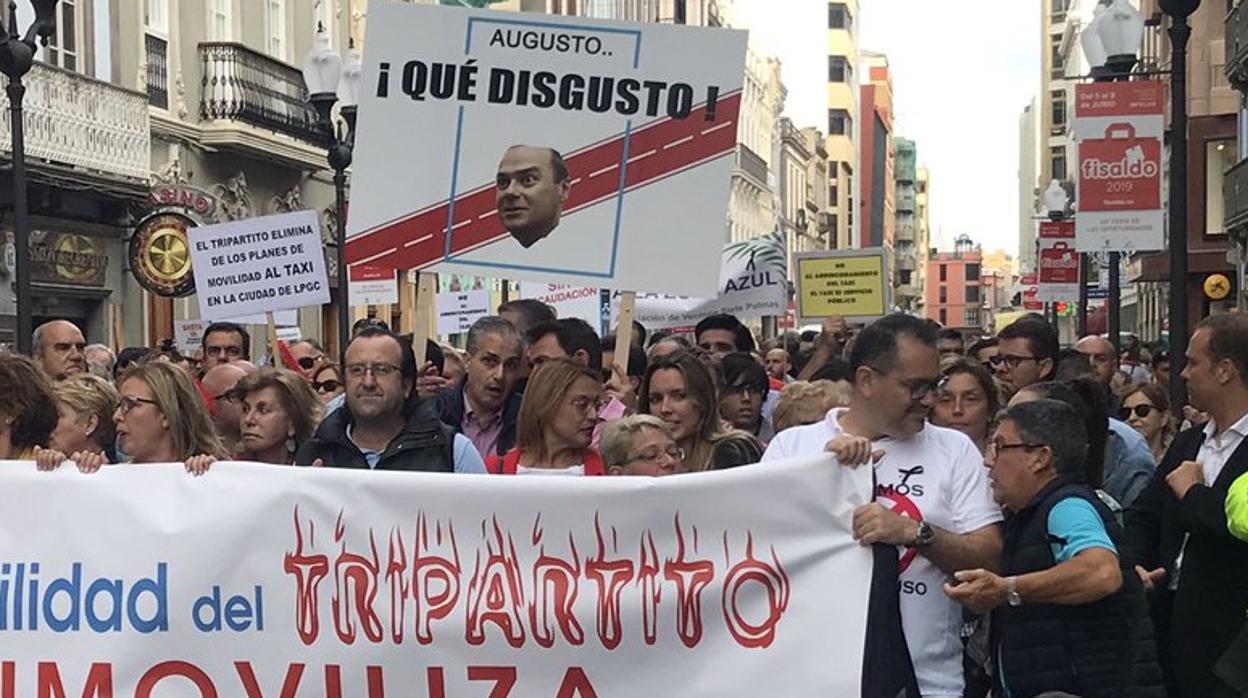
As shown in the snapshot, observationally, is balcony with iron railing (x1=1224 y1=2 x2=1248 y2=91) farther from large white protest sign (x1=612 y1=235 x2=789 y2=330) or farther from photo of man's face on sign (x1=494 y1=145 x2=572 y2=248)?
photo of man's face on sign (x1=494 y1=145 x2=572 y2=248)

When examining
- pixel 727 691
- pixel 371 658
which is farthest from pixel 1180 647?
pixel 371 658

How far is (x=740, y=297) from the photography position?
50.0ft

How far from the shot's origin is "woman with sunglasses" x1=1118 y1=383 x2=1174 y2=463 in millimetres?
8922

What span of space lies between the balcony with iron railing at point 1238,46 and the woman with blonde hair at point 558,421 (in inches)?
1011

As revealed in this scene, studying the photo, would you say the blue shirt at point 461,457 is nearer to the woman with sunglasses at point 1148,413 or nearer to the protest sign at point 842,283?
the woman with sunglasses at point 1148,413

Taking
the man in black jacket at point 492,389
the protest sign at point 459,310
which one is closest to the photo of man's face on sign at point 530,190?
the man in black jacket at point 492,389

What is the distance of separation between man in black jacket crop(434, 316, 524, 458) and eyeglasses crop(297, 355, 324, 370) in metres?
4.35

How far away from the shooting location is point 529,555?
16.6 ft

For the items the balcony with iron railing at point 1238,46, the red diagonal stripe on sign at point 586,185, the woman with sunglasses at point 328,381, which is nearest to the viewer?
the red diagonal stripe on sign at point 586,185

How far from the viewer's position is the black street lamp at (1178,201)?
1116 centimetres

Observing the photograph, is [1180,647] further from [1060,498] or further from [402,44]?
[402,44]

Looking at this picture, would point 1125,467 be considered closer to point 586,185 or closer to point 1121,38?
point 586,185

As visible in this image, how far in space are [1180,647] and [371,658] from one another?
2.49 metres

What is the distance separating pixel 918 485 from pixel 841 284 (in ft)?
39.1
